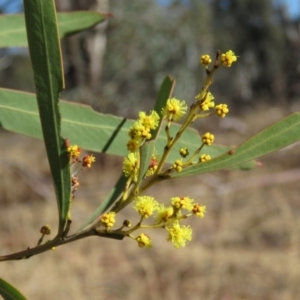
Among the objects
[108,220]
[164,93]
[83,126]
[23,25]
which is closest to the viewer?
[108,220]

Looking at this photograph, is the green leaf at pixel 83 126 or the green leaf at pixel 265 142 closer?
the green leaf at pixel 265 142

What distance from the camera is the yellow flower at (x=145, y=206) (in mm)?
437

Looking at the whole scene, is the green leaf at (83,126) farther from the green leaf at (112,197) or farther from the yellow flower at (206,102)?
the yellow flower at (206,102)

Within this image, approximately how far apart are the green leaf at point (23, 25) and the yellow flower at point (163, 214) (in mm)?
453

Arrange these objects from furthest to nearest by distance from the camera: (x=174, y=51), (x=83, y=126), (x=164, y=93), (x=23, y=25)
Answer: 1. (x=174, y=51)
2. (x=23, y=25)
3. (x=83, y=126)
4. (x=164, y=93)

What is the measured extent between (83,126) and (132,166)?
9.6 inches

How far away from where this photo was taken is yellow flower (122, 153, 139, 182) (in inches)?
17.9

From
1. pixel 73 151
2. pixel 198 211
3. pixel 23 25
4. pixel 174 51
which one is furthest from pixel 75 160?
pixel 174 51

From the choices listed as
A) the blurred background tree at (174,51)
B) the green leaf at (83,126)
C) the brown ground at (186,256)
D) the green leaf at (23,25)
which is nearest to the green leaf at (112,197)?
the green leaf at (83,126)

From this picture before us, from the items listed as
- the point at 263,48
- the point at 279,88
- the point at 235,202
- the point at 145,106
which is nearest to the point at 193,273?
the point at 235,202

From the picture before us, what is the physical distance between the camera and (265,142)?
19.3 inches

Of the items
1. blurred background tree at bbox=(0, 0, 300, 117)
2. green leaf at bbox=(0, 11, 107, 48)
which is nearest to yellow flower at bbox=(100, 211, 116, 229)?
green leaf at bbox=(0, 11, 107, 48)

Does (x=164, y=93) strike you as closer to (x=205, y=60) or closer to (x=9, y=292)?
(x=205, y=60)

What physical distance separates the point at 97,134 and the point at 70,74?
15.0 ft
